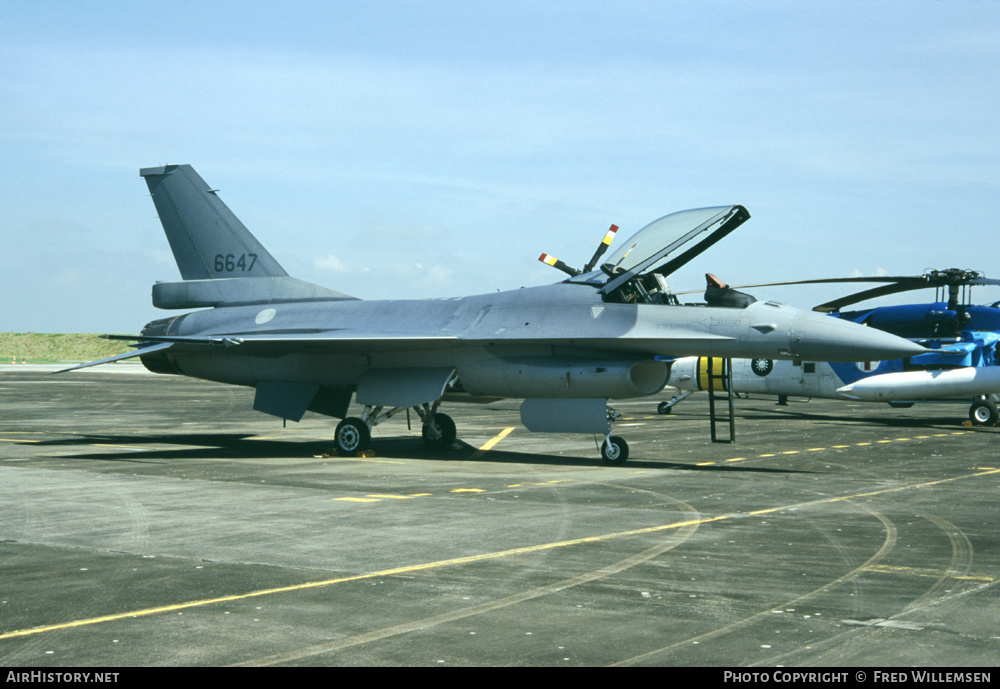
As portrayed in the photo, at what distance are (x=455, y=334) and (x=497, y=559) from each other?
9.93 m

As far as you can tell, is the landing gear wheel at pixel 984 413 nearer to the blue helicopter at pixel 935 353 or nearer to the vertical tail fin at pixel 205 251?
the blue helicopter at pixel 935 353

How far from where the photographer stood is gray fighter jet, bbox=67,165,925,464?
16.8 meters

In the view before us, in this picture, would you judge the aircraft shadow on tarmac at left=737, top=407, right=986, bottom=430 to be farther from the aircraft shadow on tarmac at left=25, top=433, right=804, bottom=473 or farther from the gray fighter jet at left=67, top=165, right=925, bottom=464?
the gray fighter jet at left=67, top=165, right=925, bottom=464

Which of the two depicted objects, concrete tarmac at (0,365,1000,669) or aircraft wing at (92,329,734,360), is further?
aircraft wing at (92,329,734,360)

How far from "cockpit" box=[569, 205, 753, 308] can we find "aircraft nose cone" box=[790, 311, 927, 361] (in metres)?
2.52

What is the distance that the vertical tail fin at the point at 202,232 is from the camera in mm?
22609

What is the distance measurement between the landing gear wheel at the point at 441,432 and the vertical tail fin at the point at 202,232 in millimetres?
5029

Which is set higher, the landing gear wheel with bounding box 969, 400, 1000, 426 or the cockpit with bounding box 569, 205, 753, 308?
the cockpit with bounding box 569, 205, 753, 308

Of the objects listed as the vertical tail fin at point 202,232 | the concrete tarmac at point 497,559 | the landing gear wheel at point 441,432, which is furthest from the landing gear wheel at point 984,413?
the vertical tail fin at point 202,232

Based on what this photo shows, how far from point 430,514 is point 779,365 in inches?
884

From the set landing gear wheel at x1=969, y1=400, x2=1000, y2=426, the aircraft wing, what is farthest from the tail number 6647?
landing gear wheel at x1=969, y1=400, x2=1000, y2=426

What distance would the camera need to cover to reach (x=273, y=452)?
20438 millimetres
